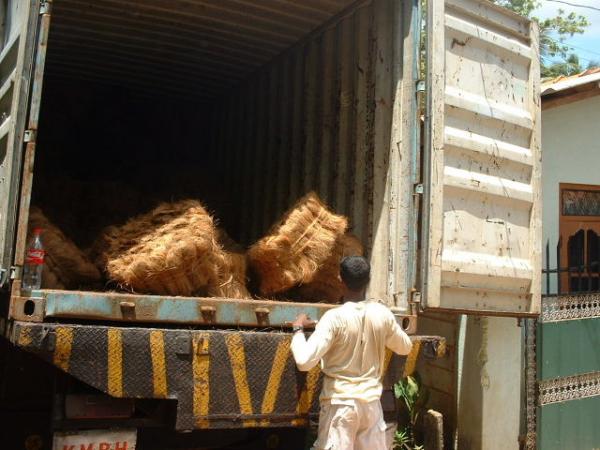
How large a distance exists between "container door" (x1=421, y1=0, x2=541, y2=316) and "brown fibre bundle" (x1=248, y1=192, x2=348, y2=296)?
0.56 meters

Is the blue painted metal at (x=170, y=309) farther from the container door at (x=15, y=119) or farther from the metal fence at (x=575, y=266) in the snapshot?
the metal fence at (x=575, y=266)

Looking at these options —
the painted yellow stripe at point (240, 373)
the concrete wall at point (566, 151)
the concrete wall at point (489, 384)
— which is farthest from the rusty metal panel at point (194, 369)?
the concrete wall at point (566, 151)

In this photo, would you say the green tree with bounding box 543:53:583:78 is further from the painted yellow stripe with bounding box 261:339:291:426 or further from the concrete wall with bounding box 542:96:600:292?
the painted yellow stripe with bounding box 261:339:291:426

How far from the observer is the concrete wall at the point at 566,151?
22.1 feet

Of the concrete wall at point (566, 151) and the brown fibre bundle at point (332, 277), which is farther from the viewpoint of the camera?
the concrete wall at point (566, 151)

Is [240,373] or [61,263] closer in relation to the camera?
[240,373]

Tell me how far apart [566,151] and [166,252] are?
5003mm

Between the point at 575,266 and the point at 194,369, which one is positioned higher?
the point at 575,266

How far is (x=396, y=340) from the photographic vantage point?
320 cm

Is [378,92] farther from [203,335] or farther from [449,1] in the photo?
[203,335]

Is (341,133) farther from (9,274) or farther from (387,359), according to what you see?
(9,274)

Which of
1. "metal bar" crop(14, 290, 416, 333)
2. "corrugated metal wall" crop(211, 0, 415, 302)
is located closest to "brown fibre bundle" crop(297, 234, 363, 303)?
"corrugated metal wall" crop(211, 0, 415, 302)

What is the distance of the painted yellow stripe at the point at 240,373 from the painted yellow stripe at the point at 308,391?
266mm

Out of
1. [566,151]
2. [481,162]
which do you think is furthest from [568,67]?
[481,162]
